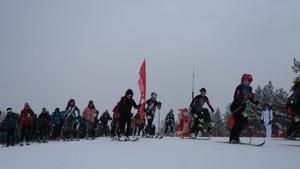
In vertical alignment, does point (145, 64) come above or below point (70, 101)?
above

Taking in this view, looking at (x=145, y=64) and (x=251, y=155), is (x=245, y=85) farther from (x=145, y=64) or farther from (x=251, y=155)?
(x=145, y=64)

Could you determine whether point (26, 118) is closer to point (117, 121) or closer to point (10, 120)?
point (10, 120)

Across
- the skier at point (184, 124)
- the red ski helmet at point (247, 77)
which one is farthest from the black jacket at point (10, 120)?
the red ski helmet at point (247, 77)

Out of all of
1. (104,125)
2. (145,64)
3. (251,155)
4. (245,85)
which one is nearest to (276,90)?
(104,125)

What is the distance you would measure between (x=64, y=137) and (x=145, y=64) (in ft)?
23.4

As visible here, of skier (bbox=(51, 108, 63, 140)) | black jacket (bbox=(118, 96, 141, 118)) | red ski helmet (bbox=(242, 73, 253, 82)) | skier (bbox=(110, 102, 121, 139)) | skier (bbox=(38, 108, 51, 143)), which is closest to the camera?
red ski helmet (bbox=(242, 73, 253, 82))

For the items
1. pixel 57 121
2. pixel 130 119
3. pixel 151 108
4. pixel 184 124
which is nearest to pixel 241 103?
pixel 130 119

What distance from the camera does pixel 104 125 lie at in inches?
1096

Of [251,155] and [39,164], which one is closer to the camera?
[39,164]

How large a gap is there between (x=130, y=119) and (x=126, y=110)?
0.42 m

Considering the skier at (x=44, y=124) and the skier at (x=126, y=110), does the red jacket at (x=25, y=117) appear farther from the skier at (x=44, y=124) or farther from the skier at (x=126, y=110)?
the skier at (x=126, y=110)

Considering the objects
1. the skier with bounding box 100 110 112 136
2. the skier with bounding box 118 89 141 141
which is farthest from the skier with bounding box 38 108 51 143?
the skier with bounding box 118 89 141 141

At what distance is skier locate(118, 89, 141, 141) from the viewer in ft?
47.3

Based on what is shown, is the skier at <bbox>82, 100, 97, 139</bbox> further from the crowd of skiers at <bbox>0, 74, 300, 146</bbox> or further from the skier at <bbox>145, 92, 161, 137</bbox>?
the skier at <bbox>145, 92, 161, 137</bbox>
